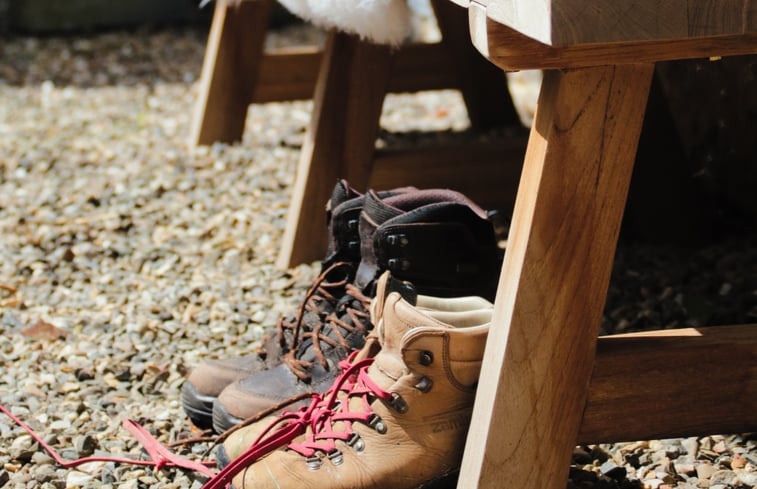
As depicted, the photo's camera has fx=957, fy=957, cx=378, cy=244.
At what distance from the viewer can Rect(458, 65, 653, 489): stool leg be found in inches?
42.6

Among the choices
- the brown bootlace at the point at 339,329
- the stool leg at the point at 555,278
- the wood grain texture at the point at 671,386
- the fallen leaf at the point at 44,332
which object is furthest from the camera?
the fallen leaf at the point at 44,332

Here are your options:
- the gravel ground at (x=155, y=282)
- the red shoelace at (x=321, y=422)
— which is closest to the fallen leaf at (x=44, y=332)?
the gravel ground at (x=155, y=282)

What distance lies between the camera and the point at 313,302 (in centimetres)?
165

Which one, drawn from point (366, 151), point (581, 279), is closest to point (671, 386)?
point (581, 279)

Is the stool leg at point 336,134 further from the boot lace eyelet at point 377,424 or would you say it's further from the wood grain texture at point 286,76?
the boot lace eyelet at point 377,424

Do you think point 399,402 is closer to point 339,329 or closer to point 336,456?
point 336,456

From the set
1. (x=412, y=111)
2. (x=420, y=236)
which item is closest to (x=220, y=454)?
(x=420, y=236)

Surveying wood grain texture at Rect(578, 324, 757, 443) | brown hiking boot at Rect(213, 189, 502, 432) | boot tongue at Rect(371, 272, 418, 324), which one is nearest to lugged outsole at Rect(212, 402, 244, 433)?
brown hiking boot at Rect(213, 189, 502, 432)

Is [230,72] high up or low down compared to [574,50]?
down

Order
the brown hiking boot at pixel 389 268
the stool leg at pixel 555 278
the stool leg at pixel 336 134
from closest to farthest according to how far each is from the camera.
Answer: the stool leg at pixel 555 278
the brown hiking boot at pixel 389 268
the stool leg at pixel 336 134

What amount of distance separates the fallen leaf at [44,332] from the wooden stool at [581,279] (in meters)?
1.16

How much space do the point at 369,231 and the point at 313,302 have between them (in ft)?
0.70

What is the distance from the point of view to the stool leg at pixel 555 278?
108cm

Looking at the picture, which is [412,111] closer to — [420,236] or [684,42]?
[420,236]
